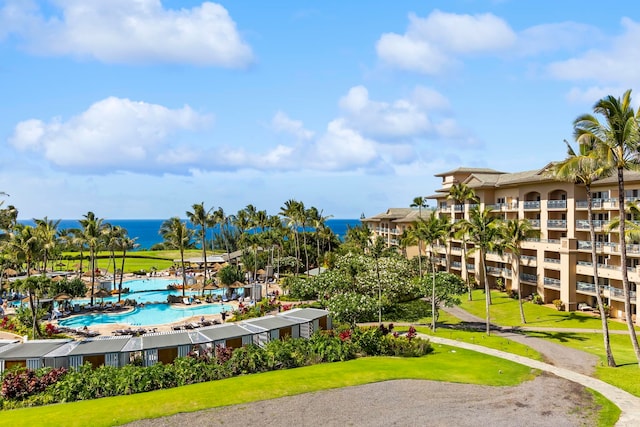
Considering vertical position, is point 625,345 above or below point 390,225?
below

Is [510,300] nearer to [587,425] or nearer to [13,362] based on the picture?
[587,425]

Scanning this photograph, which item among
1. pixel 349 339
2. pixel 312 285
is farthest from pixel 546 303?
pixel 349 339

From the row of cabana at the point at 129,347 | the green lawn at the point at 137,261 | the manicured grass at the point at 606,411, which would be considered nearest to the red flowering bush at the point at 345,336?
the row of cabana at the point at 129,347

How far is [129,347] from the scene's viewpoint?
93.6 ft

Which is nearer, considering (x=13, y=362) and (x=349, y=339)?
(x=13, y=362)

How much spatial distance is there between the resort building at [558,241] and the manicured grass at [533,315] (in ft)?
5.92

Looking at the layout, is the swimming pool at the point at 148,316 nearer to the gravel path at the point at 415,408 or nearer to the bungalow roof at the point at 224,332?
the bungalow roof at the point at 224,332

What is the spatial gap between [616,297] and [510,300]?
13.2 meters

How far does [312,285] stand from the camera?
174ft

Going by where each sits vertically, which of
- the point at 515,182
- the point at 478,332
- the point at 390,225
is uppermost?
the point at 515,182

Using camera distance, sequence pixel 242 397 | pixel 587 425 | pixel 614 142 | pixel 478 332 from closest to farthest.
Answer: pixel 587 425 → pixel 242 397 → pixel 614 142 → pixel 478 332

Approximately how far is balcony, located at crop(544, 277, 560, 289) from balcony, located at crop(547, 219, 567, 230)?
5735 millimetres

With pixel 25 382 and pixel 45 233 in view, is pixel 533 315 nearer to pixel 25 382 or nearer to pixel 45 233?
pixel 25 382

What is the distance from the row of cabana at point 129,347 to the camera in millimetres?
26828
